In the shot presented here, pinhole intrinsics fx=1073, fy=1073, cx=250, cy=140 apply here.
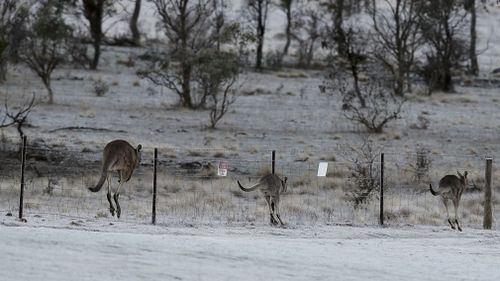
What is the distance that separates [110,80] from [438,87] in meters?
15.7

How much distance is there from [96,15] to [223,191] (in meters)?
35.9

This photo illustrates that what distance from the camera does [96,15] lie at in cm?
5622

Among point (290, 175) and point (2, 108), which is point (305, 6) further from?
point (290, 175)

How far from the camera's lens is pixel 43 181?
22.1 m

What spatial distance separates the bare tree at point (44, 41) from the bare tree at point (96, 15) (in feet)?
22.4

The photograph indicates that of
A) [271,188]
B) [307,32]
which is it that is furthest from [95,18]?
[271,188]

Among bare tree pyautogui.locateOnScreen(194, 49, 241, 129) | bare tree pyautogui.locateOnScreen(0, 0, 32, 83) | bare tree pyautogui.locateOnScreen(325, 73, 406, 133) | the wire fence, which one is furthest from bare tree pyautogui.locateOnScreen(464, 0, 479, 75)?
the wire fence

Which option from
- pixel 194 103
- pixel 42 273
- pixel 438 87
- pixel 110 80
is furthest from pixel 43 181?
pixel 438 87

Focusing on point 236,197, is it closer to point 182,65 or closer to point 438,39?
point 182,65

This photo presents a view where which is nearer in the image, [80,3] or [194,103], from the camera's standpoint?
[194,103]

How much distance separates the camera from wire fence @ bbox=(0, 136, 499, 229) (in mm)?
18938

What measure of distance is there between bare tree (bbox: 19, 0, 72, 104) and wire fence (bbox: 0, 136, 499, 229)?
520 inches

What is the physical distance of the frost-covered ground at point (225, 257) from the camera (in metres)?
11.7

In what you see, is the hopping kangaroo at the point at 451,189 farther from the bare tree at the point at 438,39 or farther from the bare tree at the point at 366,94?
the bare tree at the point at 438,39
